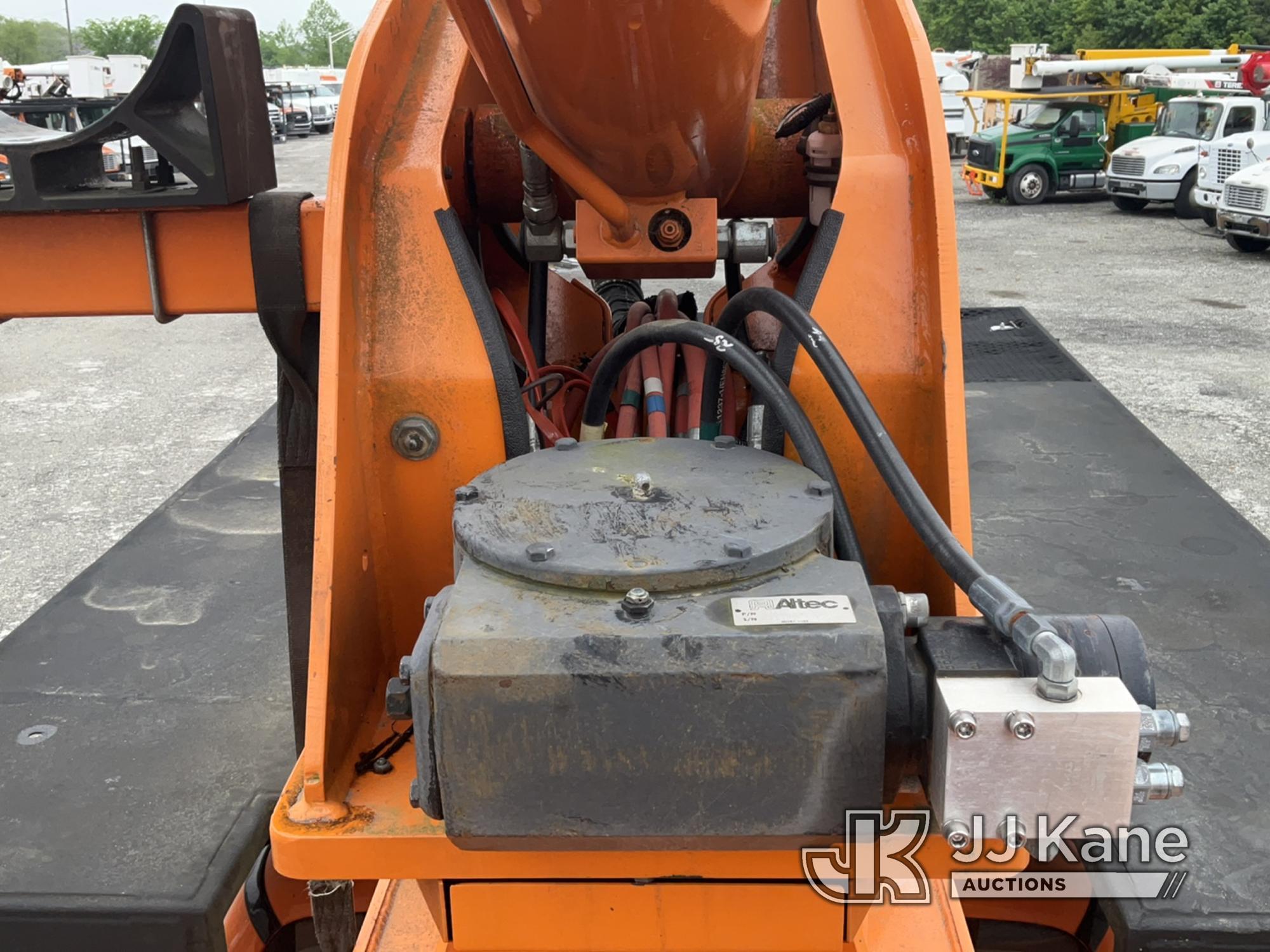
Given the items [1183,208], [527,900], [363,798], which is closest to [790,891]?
[527,900]

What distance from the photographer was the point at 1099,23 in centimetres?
3052

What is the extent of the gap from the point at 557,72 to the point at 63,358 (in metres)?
7.64

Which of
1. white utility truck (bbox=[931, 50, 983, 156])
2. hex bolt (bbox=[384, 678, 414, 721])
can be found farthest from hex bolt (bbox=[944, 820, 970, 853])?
white utility truck (bbox=[931, 50, 983, 156])

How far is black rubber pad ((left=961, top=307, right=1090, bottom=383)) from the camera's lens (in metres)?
5.33

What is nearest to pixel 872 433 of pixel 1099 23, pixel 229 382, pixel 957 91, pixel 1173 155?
pixel 229 382

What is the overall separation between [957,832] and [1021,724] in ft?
0.43

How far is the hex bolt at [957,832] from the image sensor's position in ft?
3.43

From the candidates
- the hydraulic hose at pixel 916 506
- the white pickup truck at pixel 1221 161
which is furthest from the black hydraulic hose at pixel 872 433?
the white pickup truck at pixel 1221 161

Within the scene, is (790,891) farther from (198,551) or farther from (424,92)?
(198,551)

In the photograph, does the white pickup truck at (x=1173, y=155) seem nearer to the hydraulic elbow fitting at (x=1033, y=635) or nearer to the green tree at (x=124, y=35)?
the hydraulic elbow fitting at (x=1033, y=635)

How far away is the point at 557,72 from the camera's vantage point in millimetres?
1276

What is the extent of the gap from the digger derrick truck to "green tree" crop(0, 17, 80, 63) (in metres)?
80.2

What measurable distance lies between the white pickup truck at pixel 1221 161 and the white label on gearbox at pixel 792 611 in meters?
12.6

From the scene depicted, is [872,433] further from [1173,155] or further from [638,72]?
[1173,155]
